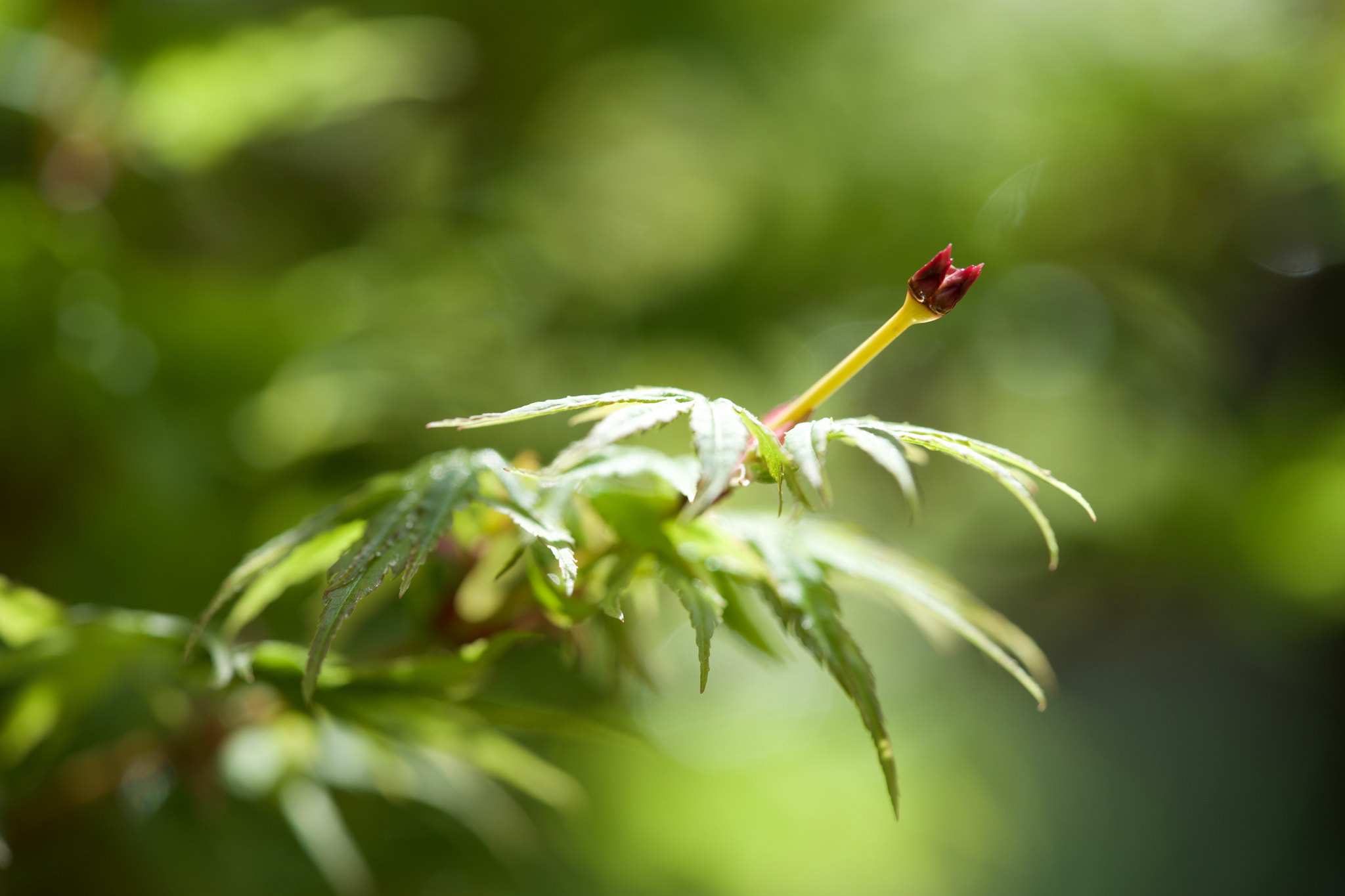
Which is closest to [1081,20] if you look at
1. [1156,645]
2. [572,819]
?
[572,819]

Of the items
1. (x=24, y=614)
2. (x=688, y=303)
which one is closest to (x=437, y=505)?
(x=24, y=614)

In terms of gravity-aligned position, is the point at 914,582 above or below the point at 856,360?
below

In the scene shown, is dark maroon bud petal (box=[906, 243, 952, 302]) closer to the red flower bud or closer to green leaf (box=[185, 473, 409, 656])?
the red flower bud

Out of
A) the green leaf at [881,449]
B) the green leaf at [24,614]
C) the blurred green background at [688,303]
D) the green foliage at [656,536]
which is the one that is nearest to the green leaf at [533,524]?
the green foliage at [656,536]

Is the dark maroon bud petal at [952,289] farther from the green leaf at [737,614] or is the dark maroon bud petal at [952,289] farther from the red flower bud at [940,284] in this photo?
the green leaf at [737,614]

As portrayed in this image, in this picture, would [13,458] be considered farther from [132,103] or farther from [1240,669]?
[1240,669]

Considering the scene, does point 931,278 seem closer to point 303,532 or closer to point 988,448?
point 988,448
